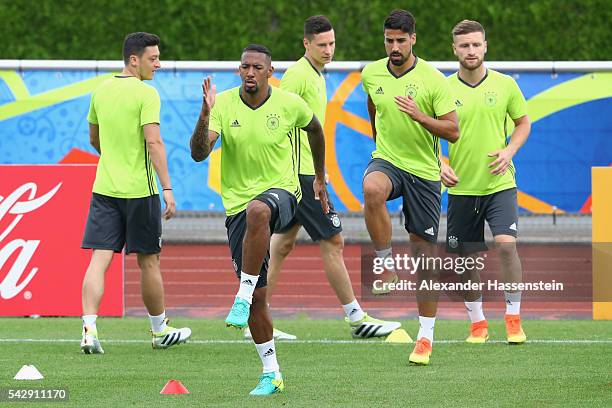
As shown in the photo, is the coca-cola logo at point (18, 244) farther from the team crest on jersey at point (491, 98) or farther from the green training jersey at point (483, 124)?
the team crest on jersey at point (491, 98)

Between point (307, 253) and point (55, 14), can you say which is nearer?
point (307, 253)

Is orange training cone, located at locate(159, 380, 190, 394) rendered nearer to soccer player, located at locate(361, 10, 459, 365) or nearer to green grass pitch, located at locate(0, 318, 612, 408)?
green grass pitch, located at locate(0, 318, 612, 408)

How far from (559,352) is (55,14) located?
1647 cm

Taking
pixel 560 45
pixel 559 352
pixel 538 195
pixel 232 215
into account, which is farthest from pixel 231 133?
pixel 560 45

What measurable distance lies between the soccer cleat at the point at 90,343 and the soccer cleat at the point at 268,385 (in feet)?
7.52

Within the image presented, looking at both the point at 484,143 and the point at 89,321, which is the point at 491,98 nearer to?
the point at 484,143

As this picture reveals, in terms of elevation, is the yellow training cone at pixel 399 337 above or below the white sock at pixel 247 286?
below

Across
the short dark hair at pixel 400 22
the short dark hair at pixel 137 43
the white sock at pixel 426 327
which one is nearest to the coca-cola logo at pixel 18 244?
the short dark hair at pixel 137 43

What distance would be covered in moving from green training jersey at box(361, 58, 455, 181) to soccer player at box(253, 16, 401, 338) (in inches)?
43.1

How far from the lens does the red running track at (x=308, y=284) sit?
43.8 ft

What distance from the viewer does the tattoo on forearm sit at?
766 centimetres

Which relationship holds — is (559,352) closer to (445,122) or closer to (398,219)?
(445,122)

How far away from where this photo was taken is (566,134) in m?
18.7

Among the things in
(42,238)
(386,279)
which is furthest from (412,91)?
(42,238)
